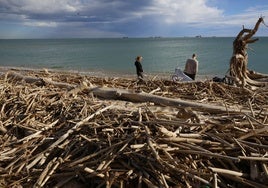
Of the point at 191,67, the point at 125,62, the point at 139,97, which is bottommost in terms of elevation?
the point at 125,62

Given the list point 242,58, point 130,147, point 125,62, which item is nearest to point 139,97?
point 130,147

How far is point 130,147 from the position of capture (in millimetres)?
5461

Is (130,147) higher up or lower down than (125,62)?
higher up

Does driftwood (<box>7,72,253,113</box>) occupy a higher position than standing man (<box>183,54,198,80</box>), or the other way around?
driftwood (<box>7,72,253,113</box>)

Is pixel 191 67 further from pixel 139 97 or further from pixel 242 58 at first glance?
pixel 139 97

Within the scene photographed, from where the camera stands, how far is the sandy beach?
5.02m

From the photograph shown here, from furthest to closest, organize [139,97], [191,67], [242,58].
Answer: [191,67] < [242,58] < [139,97]

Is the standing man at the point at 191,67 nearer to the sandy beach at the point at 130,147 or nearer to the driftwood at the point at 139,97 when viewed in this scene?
the driftwood at the point at 139,97

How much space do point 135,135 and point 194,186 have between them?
48.9 inches

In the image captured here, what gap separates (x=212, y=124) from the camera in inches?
229

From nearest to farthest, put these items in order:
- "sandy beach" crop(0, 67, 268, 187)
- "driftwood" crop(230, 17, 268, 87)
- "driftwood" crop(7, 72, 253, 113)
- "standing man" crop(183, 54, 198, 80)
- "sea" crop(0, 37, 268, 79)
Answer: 1. "sandy beach" crop(0, 67, 268, 187)
2. "driftwood" crop(7, 72, 253, 113)
3. "driftwood" crop(230, 17, 268, 87)
4. "standing man" crop(183, 54, 198, 80)
5. "sea" crop(0, 37, 268, 79)

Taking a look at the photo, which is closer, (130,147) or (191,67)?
(130,147)

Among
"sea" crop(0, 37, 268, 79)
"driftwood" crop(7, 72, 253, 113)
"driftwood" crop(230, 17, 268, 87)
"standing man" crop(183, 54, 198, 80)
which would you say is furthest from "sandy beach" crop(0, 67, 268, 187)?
"sea" crop(0, 37, 268, 79)

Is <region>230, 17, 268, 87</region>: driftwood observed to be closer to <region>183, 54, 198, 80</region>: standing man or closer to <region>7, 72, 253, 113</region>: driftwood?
<region>183, 54, 198, 80</region>: standing man
